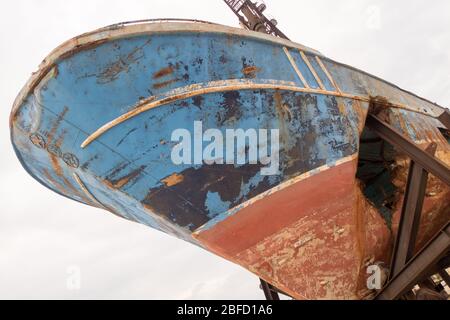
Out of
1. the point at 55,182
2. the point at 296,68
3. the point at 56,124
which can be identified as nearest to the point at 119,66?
the point at 56,124

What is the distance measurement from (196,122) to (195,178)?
0.57 metres

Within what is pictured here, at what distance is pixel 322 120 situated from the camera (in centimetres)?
442

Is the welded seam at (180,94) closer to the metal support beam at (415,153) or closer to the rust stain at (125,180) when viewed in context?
the rust stain at (125,180)

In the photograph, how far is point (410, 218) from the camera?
4.19m

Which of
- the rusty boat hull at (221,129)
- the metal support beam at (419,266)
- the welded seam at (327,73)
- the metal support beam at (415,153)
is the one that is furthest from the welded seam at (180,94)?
the metal support beam at (419,266)

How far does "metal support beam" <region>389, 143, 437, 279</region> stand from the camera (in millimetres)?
4141

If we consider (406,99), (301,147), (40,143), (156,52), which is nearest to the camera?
(156,52)

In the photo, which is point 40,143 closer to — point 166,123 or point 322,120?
point 166,123

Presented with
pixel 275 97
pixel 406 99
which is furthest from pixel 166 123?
pixel 406 99

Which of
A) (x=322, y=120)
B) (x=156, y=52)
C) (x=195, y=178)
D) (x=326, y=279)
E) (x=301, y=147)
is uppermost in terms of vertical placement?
(x=156, y=52)

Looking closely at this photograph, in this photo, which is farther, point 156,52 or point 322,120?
point 322,120
